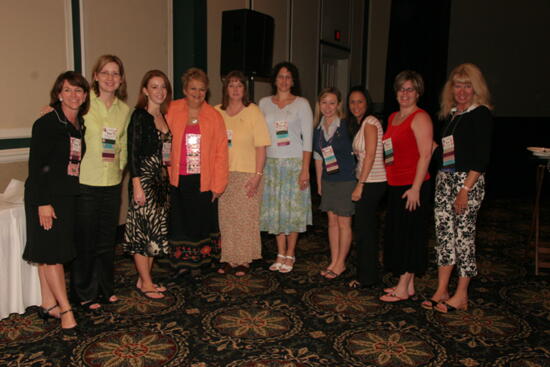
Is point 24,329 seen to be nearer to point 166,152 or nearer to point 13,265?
point 13,265

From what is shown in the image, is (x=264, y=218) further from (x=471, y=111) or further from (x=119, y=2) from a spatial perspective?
(x=119, y=2)

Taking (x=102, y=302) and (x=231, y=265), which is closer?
(x=102, y=302)

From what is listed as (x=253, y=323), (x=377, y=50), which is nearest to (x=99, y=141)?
(x=253, y=323)

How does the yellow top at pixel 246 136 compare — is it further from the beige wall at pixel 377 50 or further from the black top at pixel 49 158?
the beige wall at pixel 377 50

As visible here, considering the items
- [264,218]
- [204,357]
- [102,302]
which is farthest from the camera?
[264,218]

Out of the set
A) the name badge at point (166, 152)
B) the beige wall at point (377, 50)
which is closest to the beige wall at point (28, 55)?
the name badge at point (166, 152)

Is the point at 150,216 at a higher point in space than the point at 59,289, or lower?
higher

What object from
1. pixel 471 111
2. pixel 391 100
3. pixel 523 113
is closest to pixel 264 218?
pixel 471 111

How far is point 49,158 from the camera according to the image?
2.35 m

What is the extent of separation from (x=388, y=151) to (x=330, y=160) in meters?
0.48

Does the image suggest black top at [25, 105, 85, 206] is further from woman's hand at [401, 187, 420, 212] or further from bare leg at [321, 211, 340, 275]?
woman's hand at [401, 187, 420, 212]

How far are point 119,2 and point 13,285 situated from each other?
2.50 meters

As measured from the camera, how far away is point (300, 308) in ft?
9.47

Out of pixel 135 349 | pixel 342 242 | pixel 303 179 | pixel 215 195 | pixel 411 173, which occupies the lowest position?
pixel 135 349
